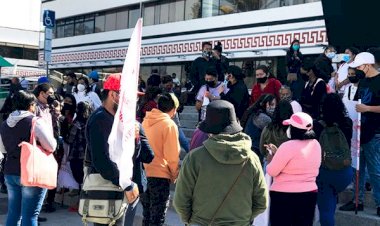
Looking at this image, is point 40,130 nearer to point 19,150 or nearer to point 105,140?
point 19,150

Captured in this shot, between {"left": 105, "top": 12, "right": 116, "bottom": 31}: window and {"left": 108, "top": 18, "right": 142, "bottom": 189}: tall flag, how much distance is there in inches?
921

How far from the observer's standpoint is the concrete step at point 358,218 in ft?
17.5

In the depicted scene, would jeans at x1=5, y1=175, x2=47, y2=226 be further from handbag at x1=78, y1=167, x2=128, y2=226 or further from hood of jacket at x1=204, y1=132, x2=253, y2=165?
hood of jacket at x1=204, y1=132, x2=253, y2=165

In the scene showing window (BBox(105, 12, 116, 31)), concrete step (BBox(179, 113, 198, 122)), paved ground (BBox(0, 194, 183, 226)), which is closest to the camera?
paved ground (BBox(0, 194, 183, 226))

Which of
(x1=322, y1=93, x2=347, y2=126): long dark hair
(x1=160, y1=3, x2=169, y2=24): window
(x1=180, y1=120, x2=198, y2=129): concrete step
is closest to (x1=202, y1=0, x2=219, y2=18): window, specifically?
(x1=160, y1=3, x2=169, y2=24): window

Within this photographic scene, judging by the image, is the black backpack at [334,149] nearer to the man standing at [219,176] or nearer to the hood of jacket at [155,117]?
the hood of jacket at [155,117]

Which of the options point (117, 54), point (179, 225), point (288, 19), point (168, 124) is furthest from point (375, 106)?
point (117, 54)

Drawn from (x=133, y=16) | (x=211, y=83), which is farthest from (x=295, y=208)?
(x=133, y=16)

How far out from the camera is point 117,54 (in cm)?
2483

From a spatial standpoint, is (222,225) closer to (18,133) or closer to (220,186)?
(220,186)

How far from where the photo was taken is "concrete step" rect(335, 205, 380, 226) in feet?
17.5

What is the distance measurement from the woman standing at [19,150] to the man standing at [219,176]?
2028 mm

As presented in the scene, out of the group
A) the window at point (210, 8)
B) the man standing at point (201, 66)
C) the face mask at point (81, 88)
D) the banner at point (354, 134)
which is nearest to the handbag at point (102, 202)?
the banner at point (354, 134)

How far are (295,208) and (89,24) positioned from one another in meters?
→ 25.8
